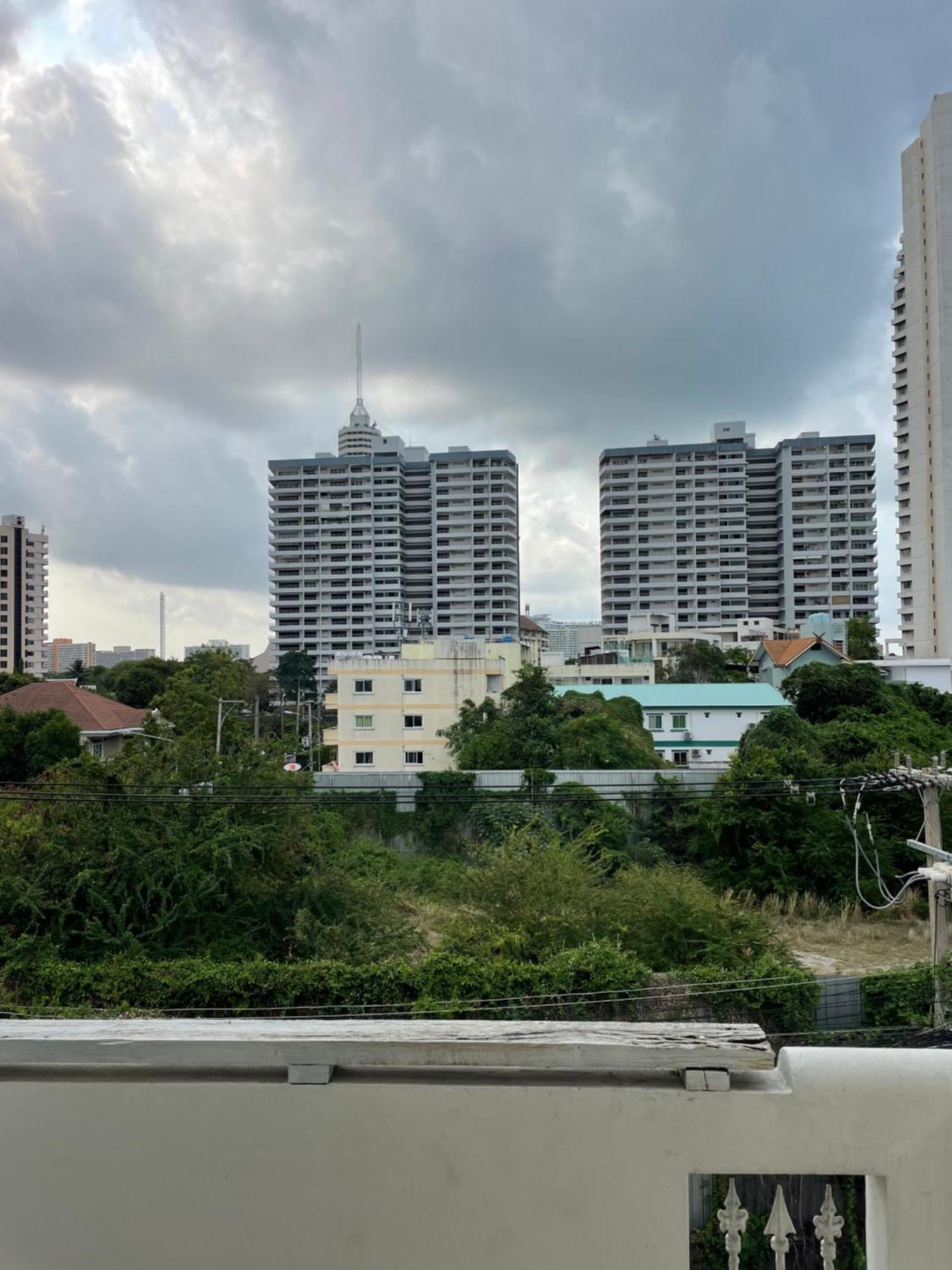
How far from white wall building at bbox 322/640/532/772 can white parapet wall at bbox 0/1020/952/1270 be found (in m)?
23.6

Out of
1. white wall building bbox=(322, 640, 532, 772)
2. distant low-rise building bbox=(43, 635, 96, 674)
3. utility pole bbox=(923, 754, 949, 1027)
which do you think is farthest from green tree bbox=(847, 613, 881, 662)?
distant low-rise building bbox=(43, 635, 96, 674)

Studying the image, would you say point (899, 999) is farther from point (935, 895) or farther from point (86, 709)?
point (86, 709)

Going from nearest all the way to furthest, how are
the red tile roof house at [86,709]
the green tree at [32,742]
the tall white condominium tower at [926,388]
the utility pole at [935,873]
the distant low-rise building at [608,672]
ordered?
the utility pole at [935,873]
the green tree at [32,742]
the red tile roof house at [86,709]
the distant low-rise building at [608,672]
the tall white condominium tower at [926,388]

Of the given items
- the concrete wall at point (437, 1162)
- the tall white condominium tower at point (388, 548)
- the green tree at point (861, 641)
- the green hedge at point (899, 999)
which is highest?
the tall white condominium tower at point (388, 548)

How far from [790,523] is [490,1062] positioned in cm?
6783

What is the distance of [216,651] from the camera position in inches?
1283

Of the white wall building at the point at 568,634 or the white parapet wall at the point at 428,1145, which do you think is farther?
the white wall building at the point at 568,634

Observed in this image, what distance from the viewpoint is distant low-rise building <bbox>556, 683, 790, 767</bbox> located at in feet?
90.0

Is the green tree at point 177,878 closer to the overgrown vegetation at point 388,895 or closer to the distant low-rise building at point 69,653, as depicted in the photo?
the overgrown vegetation at point 388,895

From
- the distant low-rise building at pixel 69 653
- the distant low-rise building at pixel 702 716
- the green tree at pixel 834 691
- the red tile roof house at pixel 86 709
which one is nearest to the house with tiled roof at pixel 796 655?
the green tree at pixel 834 691

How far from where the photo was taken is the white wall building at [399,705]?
25109 mm

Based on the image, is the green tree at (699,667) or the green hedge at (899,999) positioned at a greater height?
the green tree at (699,667)

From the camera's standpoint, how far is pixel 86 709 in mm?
28641

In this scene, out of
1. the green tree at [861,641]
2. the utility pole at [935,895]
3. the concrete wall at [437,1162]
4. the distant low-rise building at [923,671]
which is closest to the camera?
the concrete wall at [437,1162]
